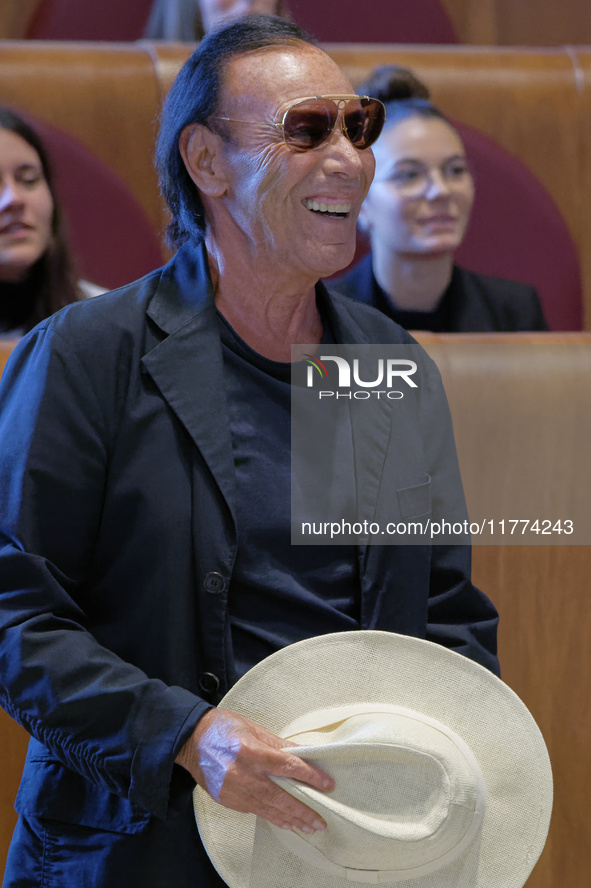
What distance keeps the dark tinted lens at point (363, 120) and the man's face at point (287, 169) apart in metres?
0.01

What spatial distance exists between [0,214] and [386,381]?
26.2 inches

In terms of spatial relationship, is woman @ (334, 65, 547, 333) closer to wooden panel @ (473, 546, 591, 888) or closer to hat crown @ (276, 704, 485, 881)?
wooden panel @ (473, 546, 591, 888)

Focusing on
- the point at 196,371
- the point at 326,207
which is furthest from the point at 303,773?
the point at 326,207

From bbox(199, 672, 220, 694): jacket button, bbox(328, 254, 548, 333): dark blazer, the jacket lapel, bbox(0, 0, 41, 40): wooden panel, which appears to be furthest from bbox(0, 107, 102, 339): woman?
bbox(0, 0, 41, 40): wooden panel

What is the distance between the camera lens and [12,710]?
0.60 metres

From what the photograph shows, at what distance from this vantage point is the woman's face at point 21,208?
4.00 ft

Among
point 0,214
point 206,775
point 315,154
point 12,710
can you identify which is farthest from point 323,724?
point 0,214

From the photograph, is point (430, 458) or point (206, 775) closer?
point (206, 775)

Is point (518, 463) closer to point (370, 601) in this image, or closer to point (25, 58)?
point (370, 601)

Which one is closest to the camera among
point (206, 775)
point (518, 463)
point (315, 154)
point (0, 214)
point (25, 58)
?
point (206, 775)

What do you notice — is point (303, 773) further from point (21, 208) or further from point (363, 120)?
point (21, 208)

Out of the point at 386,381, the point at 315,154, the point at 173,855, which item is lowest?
the point at 173,855

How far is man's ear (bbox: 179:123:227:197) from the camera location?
71cm

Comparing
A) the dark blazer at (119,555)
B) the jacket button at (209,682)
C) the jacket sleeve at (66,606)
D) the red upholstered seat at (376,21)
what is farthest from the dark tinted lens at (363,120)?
the red upholstered seat at (376,21)
